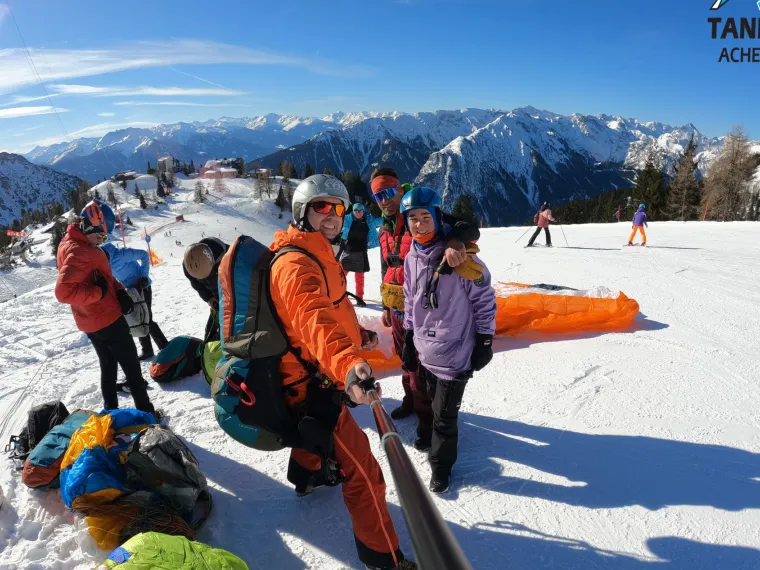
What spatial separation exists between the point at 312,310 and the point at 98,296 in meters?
3.04

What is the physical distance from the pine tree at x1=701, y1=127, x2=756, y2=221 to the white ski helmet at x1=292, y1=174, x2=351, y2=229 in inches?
1852

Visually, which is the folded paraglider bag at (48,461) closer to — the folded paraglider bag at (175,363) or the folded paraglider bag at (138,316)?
the folded paraglider bag at (175,363)

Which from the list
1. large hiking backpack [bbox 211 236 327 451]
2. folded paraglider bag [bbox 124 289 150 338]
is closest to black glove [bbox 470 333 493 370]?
large hiking backpack [bbox 211 236 327 451]

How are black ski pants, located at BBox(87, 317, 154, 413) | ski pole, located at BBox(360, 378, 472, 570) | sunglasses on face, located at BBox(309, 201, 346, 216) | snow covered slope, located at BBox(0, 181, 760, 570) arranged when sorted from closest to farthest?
ski pole, located at BBox(360, 378, 472, 570) < sunglasses on face, located at BBox(309, 201, 346, 216) < snow covered slope, located at BBox(0, 181, 760, 570) < black ski pants, located at BBox(87, 317, 154, 413)

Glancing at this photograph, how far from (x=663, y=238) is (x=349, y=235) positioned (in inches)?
548

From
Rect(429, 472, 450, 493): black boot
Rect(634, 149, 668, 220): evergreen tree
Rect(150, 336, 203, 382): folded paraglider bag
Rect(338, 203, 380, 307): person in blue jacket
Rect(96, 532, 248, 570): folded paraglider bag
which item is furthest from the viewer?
Rect(634, 149, 668, 220): evergreen tree

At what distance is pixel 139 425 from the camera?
3.25m

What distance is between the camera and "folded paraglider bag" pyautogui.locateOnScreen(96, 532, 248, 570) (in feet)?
6.23

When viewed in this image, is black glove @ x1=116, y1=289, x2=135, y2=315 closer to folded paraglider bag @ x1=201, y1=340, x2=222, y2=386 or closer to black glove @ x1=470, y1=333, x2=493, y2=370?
folded paraglider bag @ x1=201, y1=340, x2=222, y2=386

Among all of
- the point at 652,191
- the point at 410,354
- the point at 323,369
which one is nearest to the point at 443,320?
the point at 410,354

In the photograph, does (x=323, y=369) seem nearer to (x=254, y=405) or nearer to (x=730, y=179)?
(x=254, y=405)

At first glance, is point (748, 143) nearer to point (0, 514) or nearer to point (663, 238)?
point (663, 238)

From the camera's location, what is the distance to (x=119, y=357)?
418 cm

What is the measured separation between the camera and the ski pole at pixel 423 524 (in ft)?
3.74
